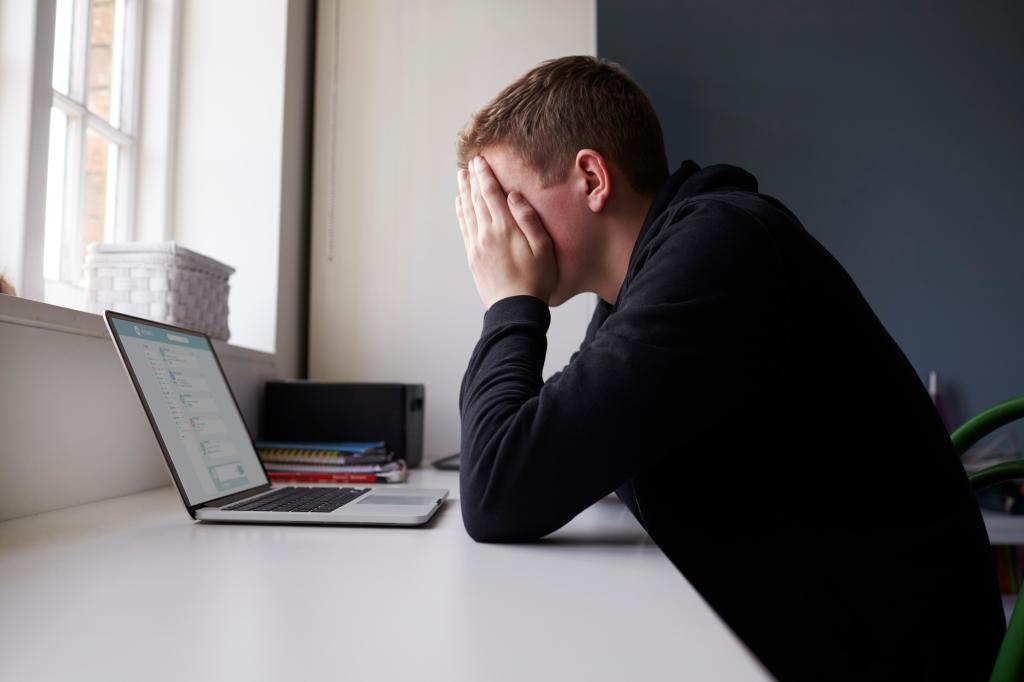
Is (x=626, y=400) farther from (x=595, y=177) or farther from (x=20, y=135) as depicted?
(x=20, y=135)

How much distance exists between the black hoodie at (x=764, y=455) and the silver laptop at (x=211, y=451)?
21cm

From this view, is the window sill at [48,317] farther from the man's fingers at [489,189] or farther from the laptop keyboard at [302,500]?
the man's fingers at [489,189]

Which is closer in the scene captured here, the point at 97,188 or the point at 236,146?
the point at 97,188

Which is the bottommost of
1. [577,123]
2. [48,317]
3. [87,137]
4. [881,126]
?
[48,317]

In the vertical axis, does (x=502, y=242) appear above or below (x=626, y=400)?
above

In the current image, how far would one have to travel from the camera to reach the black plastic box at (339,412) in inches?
62.7

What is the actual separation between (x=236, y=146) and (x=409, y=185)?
435mm

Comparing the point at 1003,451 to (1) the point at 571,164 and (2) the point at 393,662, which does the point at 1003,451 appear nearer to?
(1) the point at 571,164

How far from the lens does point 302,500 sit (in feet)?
3.18

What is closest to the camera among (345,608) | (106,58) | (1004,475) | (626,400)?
(345,608)

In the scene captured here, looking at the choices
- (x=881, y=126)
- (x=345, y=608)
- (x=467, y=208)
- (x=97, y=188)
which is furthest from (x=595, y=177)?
(x=881, y=126)

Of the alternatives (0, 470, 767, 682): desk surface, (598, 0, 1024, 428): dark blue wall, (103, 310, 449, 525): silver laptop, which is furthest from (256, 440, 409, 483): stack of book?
(598, 0, 1024, 428): dark blue wall

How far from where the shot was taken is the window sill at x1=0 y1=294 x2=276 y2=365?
2.91ft

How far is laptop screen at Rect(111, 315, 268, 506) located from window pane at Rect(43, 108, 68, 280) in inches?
20.7
